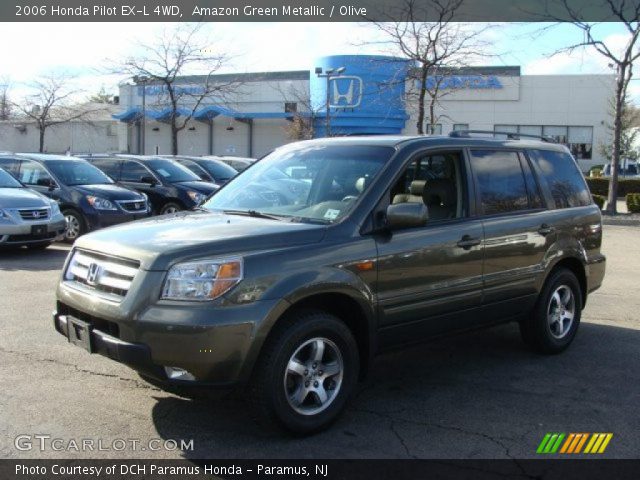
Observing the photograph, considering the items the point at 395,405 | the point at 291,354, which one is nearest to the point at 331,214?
the point at 291,354

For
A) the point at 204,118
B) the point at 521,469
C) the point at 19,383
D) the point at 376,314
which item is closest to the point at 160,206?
the point at 19,383

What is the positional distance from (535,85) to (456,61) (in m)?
24.6

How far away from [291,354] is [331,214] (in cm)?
107

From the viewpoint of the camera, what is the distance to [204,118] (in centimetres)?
4844

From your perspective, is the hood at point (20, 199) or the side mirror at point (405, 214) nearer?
the side mirror at point (405, 214)

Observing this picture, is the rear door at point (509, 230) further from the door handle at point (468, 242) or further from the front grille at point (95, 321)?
the front grille at point (95, 321)

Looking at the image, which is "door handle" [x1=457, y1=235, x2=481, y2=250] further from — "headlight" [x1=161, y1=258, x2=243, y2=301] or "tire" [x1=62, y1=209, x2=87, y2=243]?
"tire" [x1=62, y1=209, x2=87, y2=243]

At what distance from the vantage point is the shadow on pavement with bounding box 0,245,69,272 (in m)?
9.97

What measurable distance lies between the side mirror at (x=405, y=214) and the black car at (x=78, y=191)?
30.0 feet

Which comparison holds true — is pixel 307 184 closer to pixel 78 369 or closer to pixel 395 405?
pixel 395 405

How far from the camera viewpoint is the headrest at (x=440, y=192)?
205 inches

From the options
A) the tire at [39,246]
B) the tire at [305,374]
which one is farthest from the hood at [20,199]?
the tire at [305,374]

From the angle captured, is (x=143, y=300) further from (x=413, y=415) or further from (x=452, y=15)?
(x=452, y=15)

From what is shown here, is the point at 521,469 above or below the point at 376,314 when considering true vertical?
below
